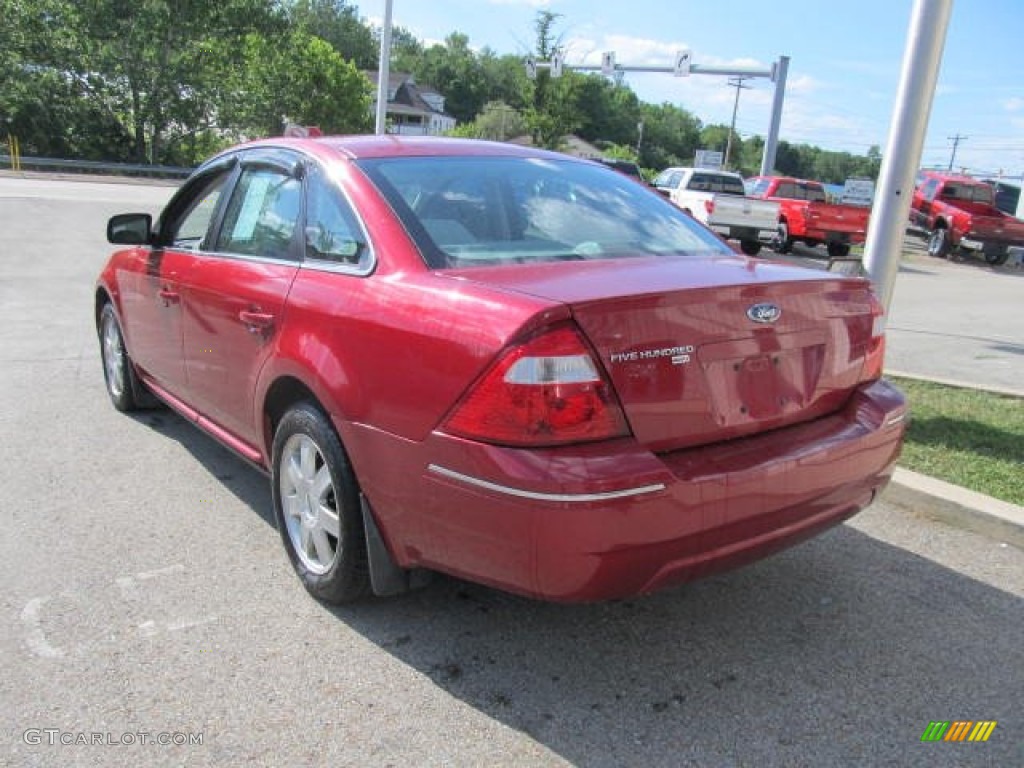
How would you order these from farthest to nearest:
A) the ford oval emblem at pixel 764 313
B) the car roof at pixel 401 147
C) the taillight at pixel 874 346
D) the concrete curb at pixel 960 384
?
the concrete curb at pixel 960 384 → the car roof at pixel 401 147 → the taillight at pixel 874 346 → the ford oval emblem at pixel 764 313

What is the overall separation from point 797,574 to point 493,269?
186cm

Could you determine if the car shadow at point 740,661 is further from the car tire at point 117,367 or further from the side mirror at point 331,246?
the car tire at point 117,367

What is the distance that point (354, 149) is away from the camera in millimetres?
3443

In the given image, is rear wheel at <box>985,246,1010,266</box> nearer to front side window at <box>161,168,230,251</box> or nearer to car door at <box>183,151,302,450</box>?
front side window at <box>161,168,230,251</box>

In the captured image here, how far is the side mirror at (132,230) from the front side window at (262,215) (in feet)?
2.74

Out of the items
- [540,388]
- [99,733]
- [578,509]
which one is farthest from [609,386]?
[99,733]

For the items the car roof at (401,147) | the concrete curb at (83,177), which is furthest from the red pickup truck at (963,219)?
the concrete curb at (83,177)

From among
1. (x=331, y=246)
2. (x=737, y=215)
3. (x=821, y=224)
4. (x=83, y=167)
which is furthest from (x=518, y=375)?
(x=83, y=167)

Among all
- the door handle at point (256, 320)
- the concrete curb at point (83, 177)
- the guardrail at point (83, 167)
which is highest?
the door handle at point (256, 320)

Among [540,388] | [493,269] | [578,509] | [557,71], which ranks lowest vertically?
[578,509]

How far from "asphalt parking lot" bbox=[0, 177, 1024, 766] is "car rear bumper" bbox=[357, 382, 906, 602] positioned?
0.43 m

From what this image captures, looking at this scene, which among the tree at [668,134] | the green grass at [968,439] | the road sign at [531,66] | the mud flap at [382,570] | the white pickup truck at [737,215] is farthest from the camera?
the tree at [668,134]

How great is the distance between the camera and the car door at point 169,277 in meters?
4.15

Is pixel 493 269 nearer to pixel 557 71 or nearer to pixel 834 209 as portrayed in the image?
pixel 834 209
